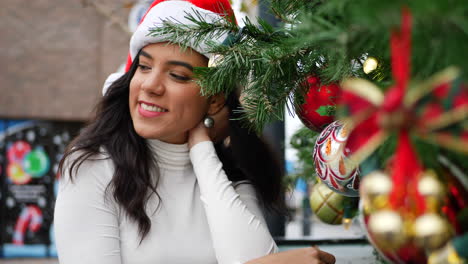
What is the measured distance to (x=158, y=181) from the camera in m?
1.82

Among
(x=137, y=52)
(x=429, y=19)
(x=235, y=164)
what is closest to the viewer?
(x=429, y=19)

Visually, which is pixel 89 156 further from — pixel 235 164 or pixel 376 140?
pixel 376 140

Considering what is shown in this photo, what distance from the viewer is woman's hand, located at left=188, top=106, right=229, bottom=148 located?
73.0 inches

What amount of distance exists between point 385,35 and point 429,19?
2.9 inches

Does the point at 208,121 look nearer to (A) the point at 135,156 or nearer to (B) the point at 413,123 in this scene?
(A) the point at 135,156

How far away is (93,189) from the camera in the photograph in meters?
1.64

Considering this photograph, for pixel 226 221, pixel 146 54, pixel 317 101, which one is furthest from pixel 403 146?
pixel 146 54

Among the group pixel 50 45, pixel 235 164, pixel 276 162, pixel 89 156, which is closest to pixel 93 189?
pixel 89 156

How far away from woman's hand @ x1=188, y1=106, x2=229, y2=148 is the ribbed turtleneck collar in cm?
5

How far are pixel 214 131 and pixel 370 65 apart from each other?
95 centimetres

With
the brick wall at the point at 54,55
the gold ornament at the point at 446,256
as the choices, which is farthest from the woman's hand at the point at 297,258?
the brick wall at the point at 54,55

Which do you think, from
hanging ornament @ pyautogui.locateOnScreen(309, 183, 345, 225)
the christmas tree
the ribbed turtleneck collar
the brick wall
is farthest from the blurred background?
the christmas tree

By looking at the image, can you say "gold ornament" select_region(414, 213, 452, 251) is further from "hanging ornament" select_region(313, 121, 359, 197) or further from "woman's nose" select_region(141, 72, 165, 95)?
"woman's nose" select_region(141, 72, 165, 95)

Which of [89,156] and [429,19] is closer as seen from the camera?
[429,19]
